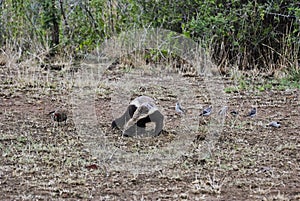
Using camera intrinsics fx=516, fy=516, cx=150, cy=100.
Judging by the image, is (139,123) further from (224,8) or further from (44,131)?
(224,8)

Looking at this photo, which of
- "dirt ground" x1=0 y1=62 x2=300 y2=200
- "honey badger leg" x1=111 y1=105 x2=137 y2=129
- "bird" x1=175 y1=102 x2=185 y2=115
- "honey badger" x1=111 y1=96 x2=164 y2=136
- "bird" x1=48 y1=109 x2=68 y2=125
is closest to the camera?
"dirt ground" x1=0 y1=62 x2=300 y2=200

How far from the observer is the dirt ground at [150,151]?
338 centimetres

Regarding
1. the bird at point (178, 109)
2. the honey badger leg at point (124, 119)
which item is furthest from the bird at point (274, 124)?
the honey badger leg at point (124, 119)

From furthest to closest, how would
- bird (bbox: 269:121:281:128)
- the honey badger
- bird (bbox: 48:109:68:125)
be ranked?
bird (bbox: 48:109:68:125) → bird (bbox: 269:121:281:128) → the honey badger

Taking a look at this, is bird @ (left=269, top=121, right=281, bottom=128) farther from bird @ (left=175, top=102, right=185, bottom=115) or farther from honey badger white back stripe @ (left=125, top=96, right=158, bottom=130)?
honey badger white back stripe @ (left=125, top=96, right=158, bottom=130)

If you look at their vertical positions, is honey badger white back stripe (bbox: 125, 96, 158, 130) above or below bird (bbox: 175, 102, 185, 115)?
above

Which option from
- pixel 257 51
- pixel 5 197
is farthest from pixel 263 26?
pixel 5 197

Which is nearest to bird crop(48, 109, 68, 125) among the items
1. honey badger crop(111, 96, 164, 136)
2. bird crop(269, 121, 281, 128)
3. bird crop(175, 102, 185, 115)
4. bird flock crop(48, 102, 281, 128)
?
bird flock crop(48, 102, 281, 128)

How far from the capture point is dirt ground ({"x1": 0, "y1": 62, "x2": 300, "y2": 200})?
11.1ft

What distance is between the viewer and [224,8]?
7.22 meters

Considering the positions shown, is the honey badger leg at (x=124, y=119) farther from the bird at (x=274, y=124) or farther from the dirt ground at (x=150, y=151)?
the bird at (x=274, y=124)

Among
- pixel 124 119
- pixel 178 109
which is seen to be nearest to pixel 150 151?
pixel 124 119

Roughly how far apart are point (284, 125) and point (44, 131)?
2.23 meters

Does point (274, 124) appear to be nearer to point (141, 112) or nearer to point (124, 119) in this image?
point (141, 112)
